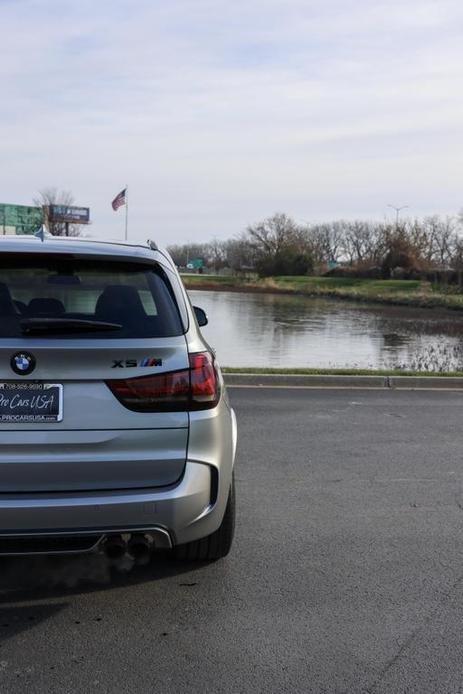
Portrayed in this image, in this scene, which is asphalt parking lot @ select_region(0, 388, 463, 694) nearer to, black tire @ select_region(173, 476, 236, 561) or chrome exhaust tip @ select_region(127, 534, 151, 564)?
black tire @ select_region(173, 476, 236, 561)

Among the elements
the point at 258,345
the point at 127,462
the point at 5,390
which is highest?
the point at 5,390

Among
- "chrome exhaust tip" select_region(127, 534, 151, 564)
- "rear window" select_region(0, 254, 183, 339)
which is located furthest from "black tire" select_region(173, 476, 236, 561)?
"rear window" select_region(0, 254, 183, 339)

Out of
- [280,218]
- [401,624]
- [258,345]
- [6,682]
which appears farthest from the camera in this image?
[280,218]

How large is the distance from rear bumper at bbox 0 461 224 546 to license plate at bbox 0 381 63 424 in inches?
13.1

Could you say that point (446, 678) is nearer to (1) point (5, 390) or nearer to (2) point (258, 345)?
(1) point (5, 390)

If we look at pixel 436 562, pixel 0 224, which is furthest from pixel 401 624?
pixel 0 224

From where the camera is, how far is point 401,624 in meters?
3.49

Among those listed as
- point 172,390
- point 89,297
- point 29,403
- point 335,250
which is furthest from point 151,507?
point 335,250

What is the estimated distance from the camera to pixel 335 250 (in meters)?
139

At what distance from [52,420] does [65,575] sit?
1156mm

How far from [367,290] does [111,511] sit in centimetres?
6785

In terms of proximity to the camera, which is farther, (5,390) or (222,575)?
(222,575)

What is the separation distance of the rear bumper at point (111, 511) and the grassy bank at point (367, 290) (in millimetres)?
48395

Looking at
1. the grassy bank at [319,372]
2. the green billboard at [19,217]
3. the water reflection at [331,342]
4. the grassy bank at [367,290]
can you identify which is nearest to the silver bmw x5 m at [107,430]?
the grassy bank at [319,372]
